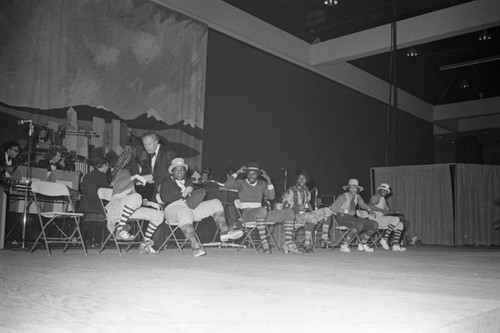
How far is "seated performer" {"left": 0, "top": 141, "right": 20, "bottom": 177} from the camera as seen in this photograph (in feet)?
20.1

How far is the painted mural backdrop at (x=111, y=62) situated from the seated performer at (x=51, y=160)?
697 millimetres

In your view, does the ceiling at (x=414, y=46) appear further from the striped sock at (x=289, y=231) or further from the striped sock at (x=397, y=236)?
the striped sock at (x=289, y=231)

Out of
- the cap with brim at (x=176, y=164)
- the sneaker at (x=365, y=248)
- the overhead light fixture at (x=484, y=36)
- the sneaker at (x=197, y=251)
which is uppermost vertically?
the overhead light fixture at (x=484, y=36)

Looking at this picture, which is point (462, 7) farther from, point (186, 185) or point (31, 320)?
point (31, 320)

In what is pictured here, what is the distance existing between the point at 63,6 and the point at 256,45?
4413mm

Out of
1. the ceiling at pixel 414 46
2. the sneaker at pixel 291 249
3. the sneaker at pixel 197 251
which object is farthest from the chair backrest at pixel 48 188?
the ceiling at pixel 414 46

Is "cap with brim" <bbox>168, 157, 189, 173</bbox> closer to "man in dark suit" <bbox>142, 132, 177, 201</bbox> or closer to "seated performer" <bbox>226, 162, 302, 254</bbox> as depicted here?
"man in dark suit" <bbox>142, 132, 177, 201</bbox>

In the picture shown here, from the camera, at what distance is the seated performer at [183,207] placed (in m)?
5.30

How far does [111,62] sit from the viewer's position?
25.5ft

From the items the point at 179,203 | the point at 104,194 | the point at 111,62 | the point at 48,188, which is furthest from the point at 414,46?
the point at 48,188

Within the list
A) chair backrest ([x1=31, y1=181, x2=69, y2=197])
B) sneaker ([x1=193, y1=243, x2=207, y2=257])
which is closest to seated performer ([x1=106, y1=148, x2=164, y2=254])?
chair backrest ([x1=31, y1=181, x2=69, y2=197])

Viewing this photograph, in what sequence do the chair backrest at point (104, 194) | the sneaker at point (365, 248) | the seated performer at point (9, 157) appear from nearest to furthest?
the chair backrest at point (104, 194) < the seated performer at point (9, 157) < the sneaker at point (365, 248)

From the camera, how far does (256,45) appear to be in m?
10.5

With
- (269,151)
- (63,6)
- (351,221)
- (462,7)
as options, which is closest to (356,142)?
(269,151)
